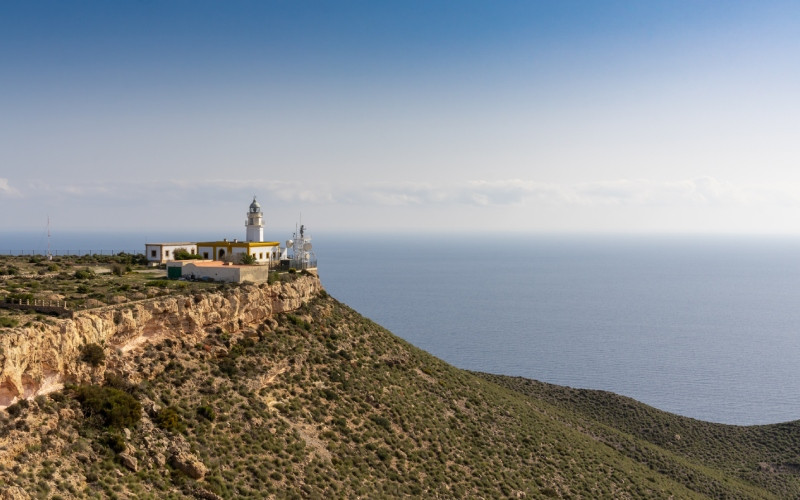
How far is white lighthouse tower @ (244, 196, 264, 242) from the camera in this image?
56594 millimetres

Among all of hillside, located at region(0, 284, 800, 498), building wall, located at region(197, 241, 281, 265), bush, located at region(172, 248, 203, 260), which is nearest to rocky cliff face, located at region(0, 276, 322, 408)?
hillside, located at region(0, 284, 800, 498)

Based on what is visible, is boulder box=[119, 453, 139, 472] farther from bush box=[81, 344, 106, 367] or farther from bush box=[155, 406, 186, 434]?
bush box=[81, 344, 106, 367]

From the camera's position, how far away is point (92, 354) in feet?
81.6

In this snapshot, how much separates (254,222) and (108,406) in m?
34.4

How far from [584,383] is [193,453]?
84.2 m

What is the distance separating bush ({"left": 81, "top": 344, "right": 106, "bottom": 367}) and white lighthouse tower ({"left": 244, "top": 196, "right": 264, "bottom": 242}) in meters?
32.1

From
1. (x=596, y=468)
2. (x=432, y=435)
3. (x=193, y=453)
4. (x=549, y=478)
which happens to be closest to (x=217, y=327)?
(x=193, y=453)

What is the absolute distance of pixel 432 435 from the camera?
3753 cm

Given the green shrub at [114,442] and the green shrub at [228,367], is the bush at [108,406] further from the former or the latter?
the green shrub at [228,367]

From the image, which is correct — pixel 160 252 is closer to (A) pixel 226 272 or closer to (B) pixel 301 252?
(B) pixel 301 252

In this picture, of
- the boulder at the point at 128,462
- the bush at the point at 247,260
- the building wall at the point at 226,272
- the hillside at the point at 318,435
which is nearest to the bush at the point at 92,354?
the hillside at the point at 318,435

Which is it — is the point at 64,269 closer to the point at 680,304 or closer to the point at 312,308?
the point at 312,308

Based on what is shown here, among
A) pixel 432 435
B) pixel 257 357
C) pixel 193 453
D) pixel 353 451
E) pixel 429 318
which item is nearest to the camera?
pixel 193 453

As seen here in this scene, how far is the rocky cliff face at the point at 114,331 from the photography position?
70.5ft
